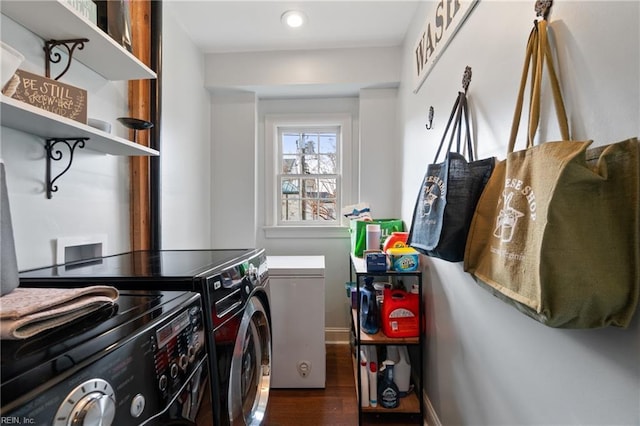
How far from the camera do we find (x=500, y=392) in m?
0.91

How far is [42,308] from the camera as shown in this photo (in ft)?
1.57

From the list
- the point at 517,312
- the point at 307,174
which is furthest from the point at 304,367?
the point at 307,174

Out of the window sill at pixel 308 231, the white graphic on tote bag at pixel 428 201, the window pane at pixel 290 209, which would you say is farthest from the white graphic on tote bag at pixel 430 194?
the window pane at pixel 290 209

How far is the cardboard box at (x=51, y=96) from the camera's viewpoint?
0.79m

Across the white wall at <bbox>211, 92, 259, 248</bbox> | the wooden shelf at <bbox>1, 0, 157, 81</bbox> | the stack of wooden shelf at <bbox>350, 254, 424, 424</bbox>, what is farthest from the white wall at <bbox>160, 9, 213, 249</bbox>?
the stack of wooden shelf at <bbox>350, 254, 424, 424</bbox>

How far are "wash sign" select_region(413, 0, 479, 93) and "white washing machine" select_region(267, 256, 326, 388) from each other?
4.53 ft

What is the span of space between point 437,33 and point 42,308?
1.75 meters

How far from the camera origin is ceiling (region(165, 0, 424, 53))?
1830 mm

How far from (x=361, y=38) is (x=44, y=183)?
7.03ft

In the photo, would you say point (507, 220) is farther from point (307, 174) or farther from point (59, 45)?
point (307, 174)

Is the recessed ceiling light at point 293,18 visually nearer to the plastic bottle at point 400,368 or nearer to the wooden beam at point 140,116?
the wooden beam at point 140,116

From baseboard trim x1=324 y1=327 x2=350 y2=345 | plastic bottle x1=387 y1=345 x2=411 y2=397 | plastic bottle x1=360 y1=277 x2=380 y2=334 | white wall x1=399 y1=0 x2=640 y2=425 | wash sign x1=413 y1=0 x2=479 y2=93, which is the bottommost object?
baseboard trim x1=324 y1=327 x2=350 y2=345

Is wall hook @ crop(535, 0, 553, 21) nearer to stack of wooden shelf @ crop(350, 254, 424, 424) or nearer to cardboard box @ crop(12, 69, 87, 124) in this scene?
stack of wooden shelf @ crop(350, 254, 424, 424)

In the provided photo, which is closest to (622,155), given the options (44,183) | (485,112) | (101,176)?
(485,112)
